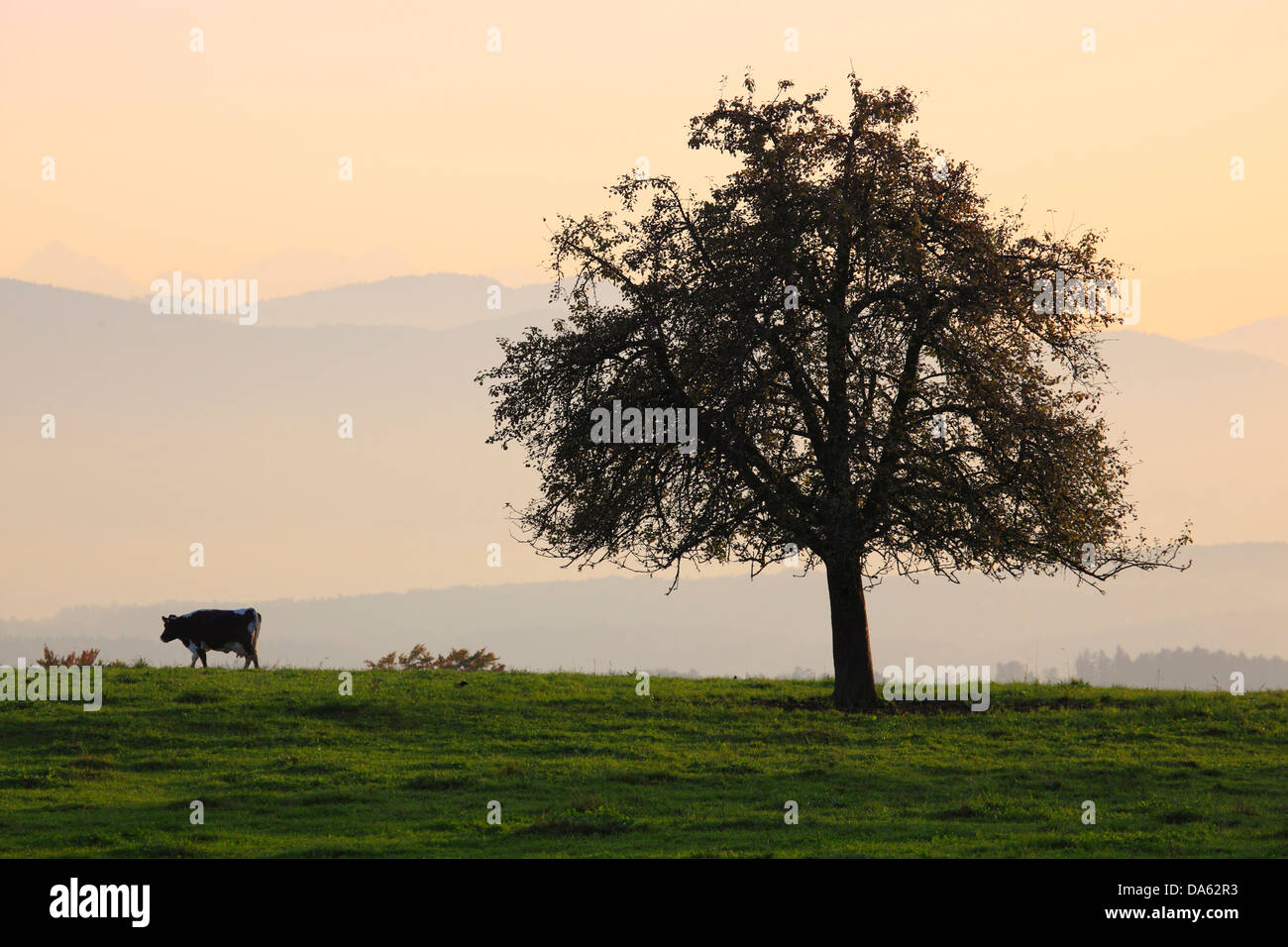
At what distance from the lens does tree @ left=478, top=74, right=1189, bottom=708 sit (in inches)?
1287

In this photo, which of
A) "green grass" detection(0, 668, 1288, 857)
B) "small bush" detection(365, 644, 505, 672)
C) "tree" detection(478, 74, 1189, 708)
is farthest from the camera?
"small bush" detection(365, 644, 505, 672)

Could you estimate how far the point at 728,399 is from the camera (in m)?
32.5

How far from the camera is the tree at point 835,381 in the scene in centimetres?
3269

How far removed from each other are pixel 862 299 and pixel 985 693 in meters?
11.4

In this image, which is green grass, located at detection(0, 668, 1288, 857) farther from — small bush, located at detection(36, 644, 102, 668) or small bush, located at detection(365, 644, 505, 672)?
small bush, located at detection(365, 644, 505, 672)

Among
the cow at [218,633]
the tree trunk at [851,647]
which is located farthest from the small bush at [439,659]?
the tree trunk at [851,647]

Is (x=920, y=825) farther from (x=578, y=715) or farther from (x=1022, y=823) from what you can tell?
(x=578, y=715)

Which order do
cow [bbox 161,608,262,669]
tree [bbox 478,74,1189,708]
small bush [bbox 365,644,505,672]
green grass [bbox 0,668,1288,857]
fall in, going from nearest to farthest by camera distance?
green grass [bbox 0,668,1288,857], tree [bbox 478,74,1189,708], cow [bbox 161,608,262,669], small bush [bbox 365,644,505,672]

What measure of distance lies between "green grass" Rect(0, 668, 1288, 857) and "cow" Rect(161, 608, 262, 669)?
4449 millimetres

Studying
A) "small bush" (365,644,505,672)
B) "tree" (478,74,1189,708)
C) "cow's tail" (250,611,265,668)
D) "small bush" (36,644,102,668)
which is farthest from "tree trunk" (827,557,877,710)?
"small bush" (365,644,505,672)

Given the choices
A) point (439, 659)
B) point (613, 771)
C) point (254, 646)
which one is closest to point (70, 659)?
point (254, 646)

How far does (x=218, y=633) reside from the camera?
41.1m

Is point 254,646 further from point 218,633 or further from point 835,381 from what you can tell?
point 835,381
